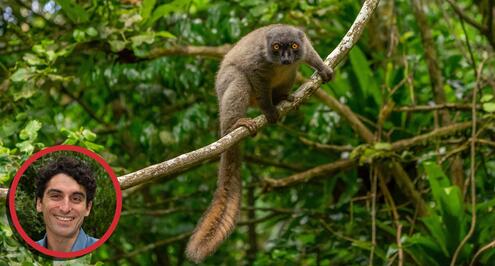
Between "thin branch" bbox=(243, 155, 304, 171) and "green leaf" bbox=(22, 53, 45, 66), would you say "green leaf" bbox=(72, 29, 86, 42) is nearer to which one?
"green leaf" bbox=(22, 53, 45, 66)

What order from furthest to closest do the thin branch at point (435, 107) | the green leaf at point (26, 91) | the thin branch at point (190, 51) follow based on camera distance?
the thin branch at point (435, 107), the thin branch at point (190, 51), the green leaf at point (26, 91)

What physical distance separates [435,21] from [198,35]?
10.4ft

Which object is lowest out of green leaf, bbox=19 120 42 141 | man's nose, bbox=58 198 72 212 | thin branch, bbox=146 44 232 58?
man's nose, bbox=58 198 72 212

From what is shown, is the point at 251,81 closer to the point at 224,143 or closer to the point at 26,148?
the point at 224,143

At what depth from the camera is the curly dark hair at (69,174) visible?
3230 millimetres

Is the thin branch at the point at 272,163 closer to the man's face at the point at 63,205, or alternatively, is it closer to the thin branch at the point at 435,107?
the thin branch at the point at 435,107

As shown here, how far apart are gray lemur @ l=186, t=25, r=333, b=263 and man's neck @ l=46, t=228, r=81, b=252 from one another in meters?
1.78

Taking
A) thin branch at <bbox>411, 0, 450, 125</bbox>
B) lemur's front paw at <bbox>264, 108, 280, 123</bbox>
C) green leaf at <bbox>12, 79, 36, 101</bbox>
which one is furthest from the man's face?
thin branch at <bbox>411, 0, 450, 125</bbox>

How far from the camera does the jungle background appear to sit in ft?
20.0

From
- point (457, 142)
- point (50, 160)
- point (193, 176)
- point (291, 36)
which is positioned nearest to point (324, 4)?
point (291, 36)

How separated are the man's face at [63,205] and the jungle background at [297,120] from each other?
7.96ft

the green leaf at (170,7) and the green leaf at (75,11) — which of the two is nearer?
the green leaf at (75,11)

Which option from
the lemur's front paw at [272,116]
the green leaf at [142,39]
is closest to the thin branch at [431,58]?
the lemur's front paw at [272,116]

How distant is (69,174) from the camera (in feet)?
10.6
